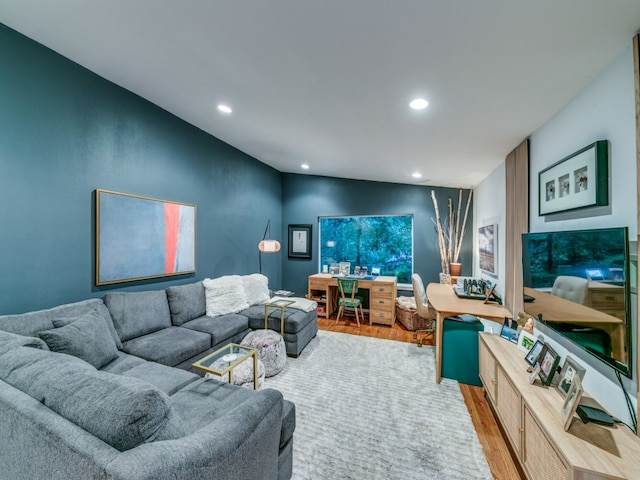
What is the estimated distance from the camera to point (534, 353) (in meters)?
1.72

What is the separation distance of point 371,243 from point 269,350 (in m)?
3.19

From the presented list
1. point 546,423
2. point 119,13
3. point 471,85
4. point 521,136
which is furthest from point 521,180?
point 119,13

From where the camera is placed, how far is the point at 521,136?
91.1 inches

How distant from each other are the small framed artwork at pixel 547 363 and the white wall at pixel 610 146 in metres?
0.17

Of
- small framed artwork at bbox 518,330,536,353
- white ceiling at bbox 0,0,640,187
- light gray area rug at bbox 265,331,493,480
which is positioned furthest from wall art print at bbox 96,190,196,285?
small framed artwork at bbox 518,330,536,353

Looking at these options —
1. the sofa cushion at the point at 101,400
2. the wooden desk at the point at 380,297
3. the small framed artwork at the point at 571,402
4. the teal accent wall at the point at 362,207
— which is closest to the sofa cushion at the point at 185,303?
the sofa cushion at the point at 101,400

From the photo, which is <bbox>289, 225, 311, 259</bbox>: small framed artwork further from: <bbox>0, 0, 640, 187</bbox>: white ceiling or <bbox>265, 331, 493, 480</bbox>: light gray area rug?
<bbox>0, 0, 640, 187</bbox>: white ceiling

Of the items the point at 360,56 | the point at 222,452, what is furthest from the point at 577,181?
the point at 222,452

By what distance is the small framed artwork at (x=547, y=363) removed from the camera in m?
1.48

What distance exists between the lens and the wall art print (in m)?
2.40

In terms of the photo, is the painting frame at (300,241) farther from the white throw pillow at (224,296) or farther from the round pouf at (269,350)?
the round pouf at (269,350)

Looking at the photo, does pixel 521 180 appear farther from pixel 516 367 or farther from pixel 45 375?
pixel 45 375

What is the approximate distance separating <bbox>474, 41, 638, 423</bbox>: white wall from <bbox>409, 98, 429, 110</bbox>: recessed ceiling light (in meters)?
0.74

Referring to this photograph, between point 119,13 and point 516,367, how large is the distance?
3.51 m
